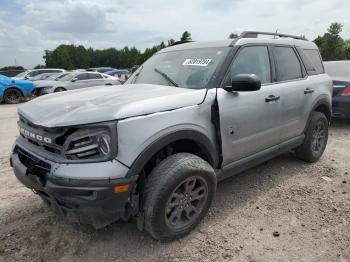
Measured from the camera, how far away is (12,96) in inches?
562

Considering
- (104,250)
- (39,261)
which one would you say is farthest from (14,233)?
(104,250)

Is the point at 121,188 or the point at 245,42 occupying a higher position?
the point at 245,42

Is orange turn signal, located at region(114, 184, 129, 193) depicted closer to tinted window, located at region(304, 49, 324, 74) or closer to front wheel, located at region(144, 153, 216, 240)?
front wheel, located at region(144, 153, 216, 240)

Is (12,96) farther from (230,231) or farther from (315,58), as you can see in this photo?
(230,231)

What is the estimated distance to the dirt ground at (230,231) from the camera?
2879 millimetres

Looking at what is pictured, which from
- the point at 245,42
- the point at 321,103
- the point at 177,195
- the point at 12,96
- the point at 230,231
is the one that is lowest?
the point at 230,231

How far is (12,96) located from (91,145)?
13.5 meters

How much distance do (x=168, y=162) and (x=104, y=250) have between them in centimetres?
97

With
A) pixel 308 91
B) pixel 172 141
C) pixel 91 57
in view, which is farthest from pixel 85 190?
pixel 91 57

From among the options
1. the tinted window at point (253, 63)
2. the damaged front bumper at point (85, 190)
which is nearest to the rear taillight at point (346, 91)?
the tinted window at point (253, 63)

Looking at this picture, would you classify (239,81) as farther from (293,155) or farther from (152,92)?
(293,155)

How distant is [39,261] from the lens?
110 inches

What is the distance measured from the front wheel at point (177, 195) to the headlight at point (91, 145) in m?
0.49

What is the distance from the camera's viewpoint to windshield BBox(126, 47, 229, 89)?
3.42m
